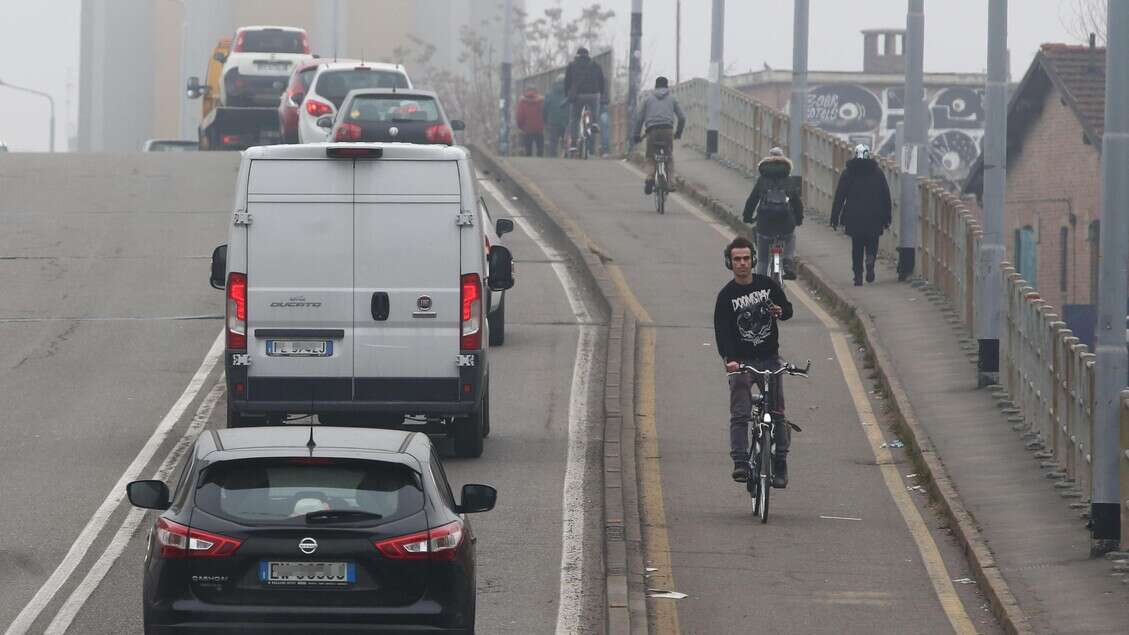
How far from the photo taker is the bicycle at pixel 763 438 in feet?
45.3

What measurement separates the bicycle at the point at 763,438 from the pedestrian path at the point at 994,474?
4.99 feet

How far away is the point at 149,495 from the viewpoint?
894cm

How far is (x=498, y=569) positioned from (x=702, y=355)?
30.2 feet

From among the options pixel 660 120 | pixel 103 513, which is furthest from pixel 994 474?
pixel 660 120

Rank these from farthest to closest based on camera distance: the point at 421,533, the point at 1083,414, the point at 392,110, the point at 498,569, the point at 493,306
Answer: the point at 392,110 → the point at 493,306 → the point at 1083,414 → the point at 498,569 → the point at 421,533

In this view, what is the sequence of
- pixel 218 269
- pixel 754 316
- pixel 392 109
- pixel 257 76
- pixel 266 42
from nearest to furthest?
pixel 754 316
pixel 218 269
pixel 392 109
pixel 257 76
pixel 266 42

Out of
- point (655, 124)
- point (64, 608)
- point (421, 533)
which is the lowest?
point (64, 608)

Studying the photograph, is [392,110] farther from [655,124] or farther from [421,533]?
[421,533]

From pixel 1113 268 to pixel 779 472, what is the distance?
2647mm

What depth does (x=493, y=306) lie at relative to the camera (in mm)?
20656

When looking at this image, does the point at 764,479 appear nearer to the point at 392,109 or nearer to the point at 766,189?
the point at 766,189

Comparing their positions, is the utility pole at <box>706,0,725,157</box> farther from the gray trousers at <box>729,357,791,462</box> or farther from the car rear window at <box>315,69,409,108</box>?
the gray trousers at <box>729,357,791,462</box>

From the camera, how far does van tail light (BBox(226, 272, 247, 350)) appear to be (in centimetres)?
1456

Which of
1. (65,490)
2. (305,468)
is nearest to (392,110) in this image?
(65,490)
